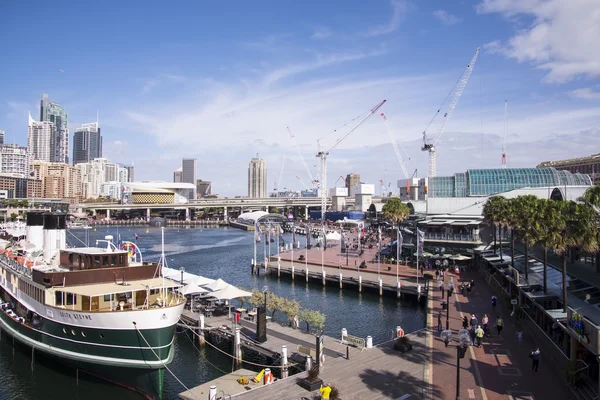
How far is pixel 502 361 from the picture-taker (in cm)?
2934

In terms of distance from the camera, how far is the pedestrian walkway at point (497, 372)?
2434 cm

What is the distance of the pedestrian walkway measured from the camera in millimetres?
24344

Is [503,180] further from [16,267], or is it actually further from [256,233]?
[16,267]

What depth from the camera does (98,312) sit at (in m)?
28.2

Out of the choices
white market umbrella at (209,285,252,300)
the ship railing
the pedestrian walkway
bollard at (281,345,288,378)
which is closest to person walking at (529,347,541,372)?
the pedestrian walkway

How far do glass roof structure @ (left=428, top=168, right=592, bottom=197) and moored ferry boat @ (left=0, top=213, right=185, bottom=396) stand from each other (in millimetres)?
108418

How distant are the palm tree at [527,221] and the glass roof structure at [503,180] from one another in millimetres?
78559

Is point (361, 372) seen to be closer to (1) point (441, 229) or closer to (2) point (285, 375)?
(2) point (285, 375)

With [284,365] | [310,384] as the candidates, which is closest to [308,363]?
[284,365]

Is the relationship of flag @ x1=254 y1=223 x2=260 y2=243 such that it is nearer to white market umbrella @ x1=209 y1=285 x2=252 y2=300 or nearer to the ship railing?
white market umbrella @ x1=209 y1=285 x2=252 y2=300

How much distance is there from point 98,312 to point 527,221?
3499cm

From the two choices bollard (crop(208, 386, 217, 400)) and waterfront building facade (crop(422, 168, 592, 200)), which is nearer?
bollard (crop(208, 386, 217, 400))

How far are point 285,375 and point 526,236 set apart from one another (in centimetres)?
2299

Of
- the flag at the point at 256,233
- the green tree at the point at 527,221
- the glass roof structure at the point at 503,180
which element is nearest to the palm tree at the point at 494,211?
the green tree at the point at 527,221
